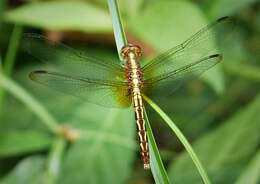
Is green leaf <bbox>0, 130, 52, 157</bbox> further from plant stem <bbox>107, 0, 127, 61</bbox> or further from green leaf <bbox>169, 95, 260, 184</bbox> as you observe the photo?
plant stem <bbox>107, 0, 127, 61</bbox>

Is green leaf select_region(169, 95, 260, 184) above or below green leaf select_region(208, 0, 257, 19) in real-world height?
below

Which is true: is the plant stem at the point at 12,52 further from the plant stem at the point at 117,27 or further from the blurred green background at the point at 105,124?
the plant stem at the point at 117,27

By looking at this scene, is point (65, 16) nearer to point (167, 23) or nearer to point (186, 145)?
point (167, 23)

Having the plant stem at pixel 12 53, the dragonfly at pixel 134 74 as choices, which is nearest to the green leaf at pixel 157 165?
the dragonfly at pixel 134 74

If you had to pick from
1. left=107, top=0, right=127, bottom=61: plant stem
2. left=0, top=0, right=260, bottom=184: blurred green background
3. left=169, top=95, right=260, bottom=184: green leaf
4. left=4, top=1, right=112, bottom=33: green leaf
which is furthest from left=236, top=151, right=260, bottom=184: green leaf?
left=107, top=0, right=127, bottom=61: plant stem

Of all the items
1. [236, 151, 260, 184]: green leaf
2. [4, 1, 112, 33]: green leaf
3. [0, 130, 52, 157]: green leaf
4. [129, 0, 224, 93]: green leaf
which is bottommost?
[236, 151, 260, 184]: green leaf

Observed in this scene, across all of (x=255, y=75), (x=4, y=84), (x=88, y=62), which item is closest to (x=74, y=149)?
(x=4, y=84)
